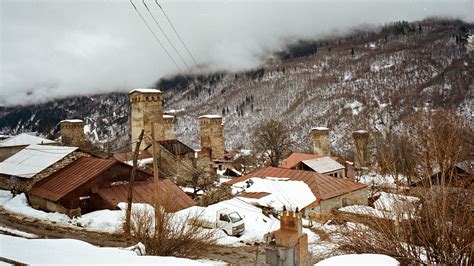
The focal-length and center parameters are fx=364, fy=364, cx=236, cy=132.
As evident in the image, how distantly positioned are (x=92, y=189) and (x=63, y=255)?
14.7 metres

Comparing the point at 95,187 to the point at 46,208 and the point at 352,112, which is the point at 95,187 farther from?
the point at 352,112

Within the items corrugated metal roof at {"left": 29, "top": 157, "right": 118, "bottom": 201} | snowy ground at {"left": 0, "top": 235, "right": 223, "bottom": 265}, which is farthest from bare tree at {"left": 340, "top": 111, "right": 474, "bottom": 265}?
corrugated metal roof at {"left": 29, "top": 157, "right": 118, "bottom": 201}

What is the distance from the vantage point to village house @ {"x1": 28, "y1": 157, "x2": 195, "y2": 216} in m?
20.2

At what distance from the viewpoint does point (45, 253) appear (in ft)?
22.6

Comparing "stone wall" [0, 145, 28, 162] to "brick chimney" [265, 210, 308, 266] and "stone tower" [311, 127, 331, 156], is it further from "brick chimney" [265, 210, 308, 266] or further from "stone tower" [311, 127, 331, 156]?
"brick chimney" [265, 210, 308, 266]

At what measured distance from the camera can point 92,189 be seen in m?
20.7

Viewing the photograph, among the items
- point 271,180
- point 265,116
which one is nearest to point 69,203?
point 271,180

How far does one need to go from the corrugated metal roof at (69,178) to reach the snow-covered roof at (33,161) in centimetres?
102

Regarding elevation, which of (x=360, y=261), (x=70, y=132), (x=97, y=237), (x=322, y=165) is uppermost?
(x=70, y=132)

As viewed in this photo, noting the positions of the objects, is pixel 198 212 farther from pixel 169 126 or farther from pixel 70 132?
pixel 70 132

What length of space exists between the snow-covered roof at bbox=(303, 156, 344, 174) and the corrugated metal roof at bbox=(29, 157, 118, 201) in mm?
20682

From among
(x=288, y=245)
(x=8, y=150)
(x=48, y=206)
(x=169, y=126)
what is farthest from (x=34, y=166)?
(x=169, y=126)

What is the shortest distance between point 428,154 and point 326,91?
617ft

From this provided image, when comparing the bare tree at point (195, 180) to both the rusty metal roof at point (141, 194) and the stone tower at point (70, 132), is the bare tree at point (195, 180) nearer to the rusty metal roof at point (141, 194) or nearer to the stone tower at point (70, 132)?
the rusty metal roof at point (141, 194)
